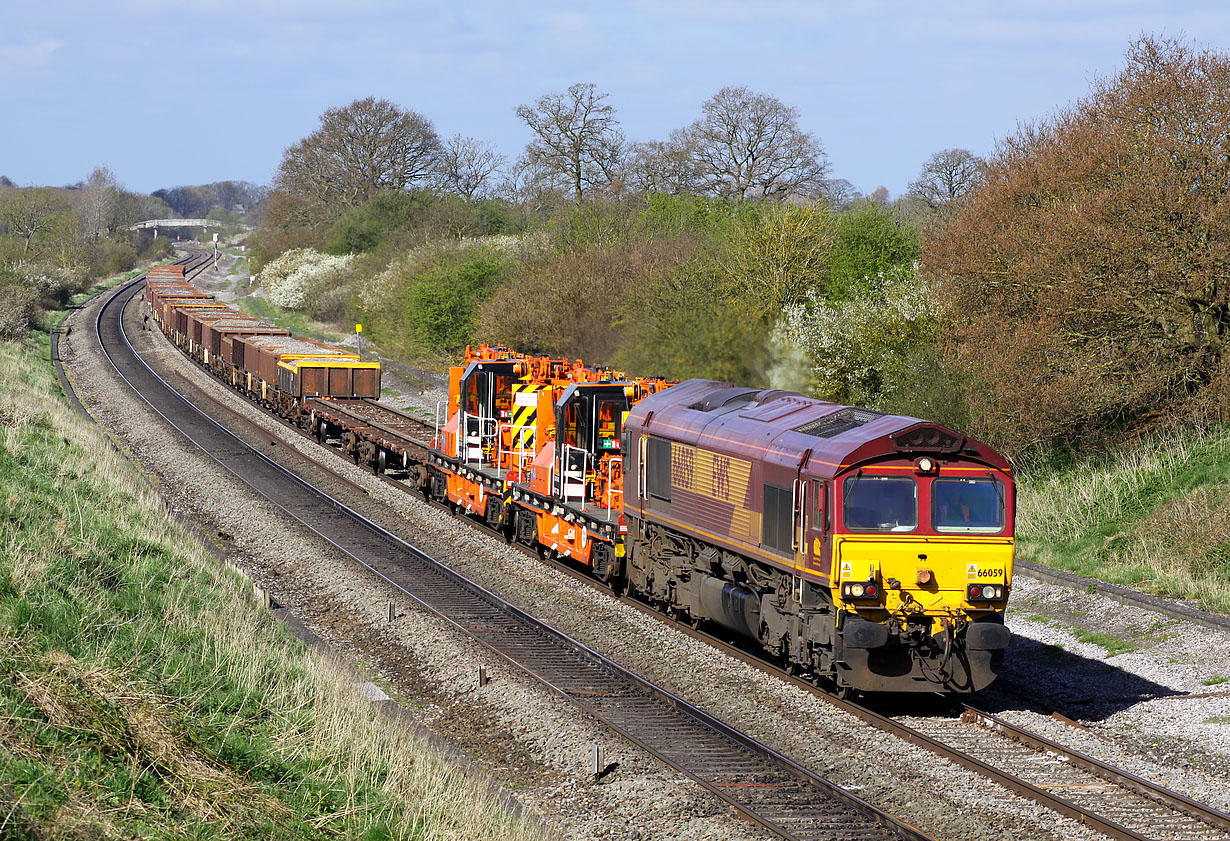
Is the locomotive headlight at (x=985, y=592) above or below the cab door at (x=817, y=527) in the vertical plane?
below

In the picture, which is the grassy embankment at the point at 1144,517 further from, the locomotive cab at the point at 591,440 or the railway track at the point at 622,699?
the railway track at the point at 622,699

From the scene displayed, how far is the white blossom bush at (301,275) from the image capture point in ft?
244

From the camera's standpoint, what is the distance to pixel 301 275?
7812 centimetres

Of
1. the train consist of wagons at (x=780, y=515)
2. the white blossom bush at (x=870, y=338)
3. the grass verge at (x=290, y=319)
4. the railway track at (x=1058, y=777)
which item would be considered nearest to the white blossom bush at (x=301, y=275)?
the grass verge at (x=290, y=319)

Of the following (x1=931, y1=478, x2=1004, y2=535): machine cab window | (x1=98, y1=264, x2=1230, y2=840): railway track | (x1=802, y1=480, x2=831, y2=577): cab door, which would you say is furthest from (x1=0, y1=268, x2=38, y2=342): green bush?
(x1=931, y1=478, x2=1004, y2=535): machine cab window

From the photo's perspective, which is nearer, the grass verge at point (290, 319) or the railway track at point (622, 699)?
the railway track at point (622, 699)

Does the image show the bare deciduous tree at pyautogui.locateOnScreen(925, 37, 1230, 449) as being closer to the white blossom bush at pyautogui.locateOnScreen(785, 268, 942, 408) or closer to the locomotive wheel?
the white blossom bush at pyautogui.locateOnScreen(785, 268, 942, 408)

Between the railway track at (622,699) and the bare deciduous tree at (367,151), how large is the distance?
61.5 metres

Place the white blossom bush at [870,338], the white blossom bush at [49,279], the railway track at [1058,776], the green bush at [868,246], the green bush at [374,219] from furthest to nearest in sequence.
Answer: the green bush at [374,219], the white blossom bush at [49,279], the green bush at [868,246], the white blossom bush at [870,338], the railway track at [1058,776]

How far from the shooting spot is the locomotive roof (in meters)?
13.1

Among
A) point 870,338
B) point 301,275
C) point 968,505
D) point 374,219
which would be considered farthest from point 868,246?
point 301,275

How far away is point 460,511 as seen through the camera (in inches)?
1006

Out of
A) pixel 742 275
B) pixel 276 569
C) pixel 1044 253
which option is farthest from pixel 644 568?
pixel 742 275

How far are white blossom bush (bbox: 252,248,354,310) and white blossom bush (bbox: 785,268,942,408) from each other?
158 feet
